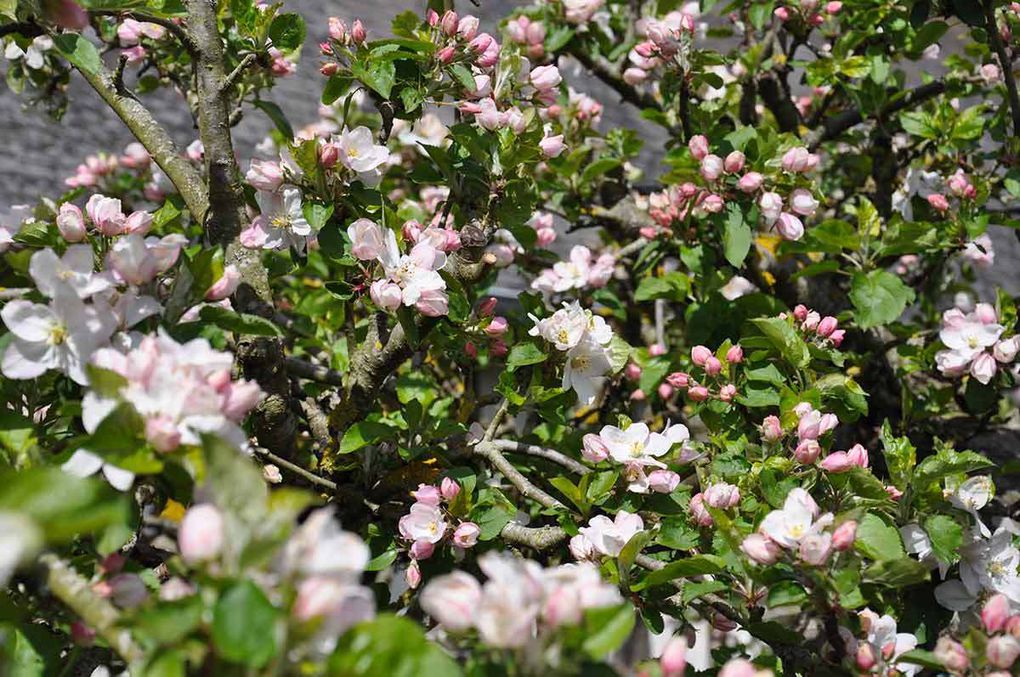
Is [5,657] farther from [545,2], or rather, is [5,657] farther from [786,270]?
[545,2]

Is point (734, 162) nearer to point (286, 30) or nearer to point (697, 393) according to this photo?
point (697, 393)

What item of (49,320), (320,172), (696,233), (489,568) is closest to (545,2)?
(696,233)

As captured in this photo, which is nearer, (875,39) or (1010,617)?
(1010,617)

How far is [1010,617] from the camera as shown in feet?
4.16

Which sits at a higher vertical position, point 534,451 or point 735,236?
point 735,236

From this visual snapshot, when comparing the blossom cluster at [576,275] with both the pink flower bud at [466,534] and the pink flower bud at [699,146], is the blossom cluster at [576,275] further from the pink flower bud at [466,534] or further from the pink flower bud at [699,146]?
the pink flower bud at [466,534]

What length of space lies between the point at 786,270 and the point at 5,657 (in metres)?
2.24

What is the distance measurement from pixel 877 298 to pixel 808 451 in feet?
2.63

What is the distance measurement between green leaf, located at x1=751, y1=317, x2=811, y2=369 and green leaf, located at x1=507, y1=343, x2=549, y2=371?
43 centimetres

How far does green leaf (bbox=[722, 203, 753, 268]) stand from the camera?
2018 mm

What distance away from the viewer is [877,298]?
7.14 feet

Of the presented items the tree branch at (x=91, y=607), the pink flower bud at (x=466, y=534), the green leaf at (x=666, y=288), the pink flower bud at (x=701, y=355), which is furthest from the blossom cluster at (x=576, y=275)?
the tree branch at (x=91, y=607)

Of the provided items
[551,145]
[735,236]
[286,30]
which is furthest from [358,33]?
[735,236]

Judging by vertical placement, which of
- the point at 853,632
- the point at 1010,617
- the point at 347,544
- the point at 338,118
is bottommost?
the point at 338,118
